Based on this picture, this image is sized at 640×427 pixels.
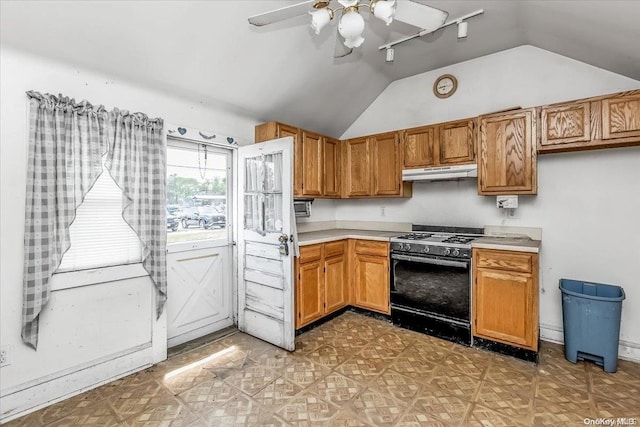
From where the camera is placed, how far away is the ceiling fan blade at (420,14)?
166 cm

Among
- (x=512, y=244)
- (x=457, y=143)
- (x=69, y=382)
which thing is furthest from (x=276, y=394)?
(x=457, y=143)

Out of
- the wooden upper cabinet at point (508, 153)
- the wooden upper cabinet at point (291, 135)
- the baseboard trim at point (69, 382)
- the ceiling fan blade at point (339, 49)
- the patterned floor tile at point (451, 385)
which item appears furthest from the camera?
the wooden upper cabinet at point (291, 135)

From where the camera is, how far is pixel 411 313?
10.6ft

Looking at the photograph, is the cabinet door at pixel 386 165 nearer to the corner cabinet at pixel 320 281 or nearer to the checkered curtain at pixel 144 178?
the corner cabinet at pixel 320 281

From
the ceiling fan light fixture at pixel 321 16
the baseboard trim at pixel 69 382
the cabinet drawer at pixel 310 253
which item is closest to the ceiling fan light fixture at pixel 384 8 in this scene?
the ceiling fan light fixture at pixel 321 16

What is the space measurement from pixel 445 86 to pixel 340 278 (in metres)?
2.62

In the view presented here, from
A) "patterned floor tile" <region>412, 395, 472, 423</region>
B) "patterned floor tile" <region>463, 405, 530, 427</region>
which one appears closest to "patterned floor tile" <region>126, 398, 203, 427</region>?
"patterned floor tile" <region>412, 395, 472, 423</region>

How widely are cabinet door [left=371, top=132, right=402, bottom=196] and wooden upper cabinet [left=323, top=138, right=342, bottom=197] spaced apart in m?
0.51

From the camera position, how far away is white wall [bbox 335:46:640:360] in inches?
104

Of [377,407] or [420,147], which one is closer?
[377,407]

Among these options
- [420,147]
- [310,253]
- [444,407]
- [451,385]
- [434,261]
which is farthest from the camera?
[420,147]

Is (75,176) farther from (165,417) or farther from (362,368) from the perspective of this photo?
(362,368)

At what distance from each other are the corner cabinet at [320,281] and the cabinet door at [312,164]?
0.73 metres

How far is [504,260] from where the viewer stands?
8.80ft
